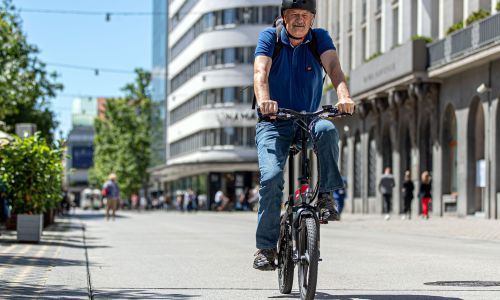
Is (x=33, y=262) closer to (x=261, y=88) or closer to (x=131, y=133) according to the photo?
(x=261, y=88)

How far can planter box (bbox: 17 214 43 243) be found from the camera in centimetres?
1872

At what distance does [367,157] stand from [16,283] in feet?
140

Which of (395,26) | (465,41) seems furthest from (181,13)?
(465,41)

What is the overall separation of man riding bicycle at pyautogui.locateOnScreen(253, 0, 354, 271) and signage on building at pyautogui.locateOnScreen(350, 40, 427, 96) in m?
32.6

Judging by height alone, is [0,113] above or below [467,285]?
above

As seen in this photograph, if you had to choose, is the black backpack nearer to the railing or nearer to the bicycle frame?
the bicycle frame

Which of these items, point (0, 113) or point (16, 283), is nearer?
point (16, 283)

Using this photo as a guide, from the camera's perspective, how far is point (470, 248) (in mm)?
17781

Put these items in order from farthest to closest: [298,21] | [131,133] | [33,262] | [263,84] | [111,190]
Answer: [131,133], [111,190], [33,262], [298,21], [263,84]

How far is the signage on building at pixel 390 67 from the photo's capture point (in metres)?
40.9

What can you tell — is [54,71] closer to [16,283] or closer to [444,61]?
[444,61]

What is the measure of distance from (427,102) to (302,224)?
3544 cm

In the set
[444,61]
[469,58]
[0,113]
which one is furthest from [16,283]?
[0,113]

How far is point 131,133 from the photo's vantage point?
346 ft
